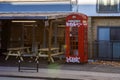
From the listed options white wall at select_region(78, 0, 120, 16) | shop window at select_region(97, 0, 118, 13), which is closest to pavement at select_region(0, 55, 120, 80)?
white wall at select_region(78, 0, 120, 16)

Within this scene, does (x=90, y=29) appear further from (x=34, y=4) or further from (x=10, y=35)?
(x=10, y=35)

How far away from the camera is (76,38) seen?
24.9m

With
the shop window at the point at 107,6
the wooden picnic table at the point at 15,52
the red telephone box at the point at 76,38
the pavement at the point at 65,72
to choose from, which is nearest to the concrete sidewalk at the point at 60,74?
the pavement at the point at 65,72

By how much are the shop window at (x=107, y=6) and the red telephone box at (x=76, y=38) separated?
3.31 m

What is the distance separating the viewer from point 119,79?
1861 cm

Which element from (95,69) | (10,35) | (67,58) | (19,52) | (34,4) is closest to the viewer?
(95,69)

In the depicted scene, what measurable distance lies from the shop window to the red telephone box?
331 cm

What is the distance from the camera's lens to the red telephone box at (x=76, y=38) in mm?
24672

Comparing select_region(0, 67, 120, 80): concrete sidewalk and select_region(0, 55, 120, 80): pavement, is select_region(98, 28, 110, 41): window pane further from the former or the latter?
select_region(0, 67, 120, 80): concrete sidewalk

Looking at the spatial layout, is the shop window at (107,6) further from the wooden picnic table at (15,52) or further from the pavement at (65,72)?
the wooden picnic table at (15,52)

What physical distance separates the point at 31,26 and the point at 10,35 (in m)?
1.79

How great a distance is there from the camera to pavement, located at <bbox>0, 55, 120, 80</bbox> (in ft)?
63.2

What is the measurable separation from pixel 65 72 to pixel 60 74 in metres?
0.84

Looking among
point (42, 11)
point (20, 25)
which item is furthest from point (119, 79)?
point (20, 25)
